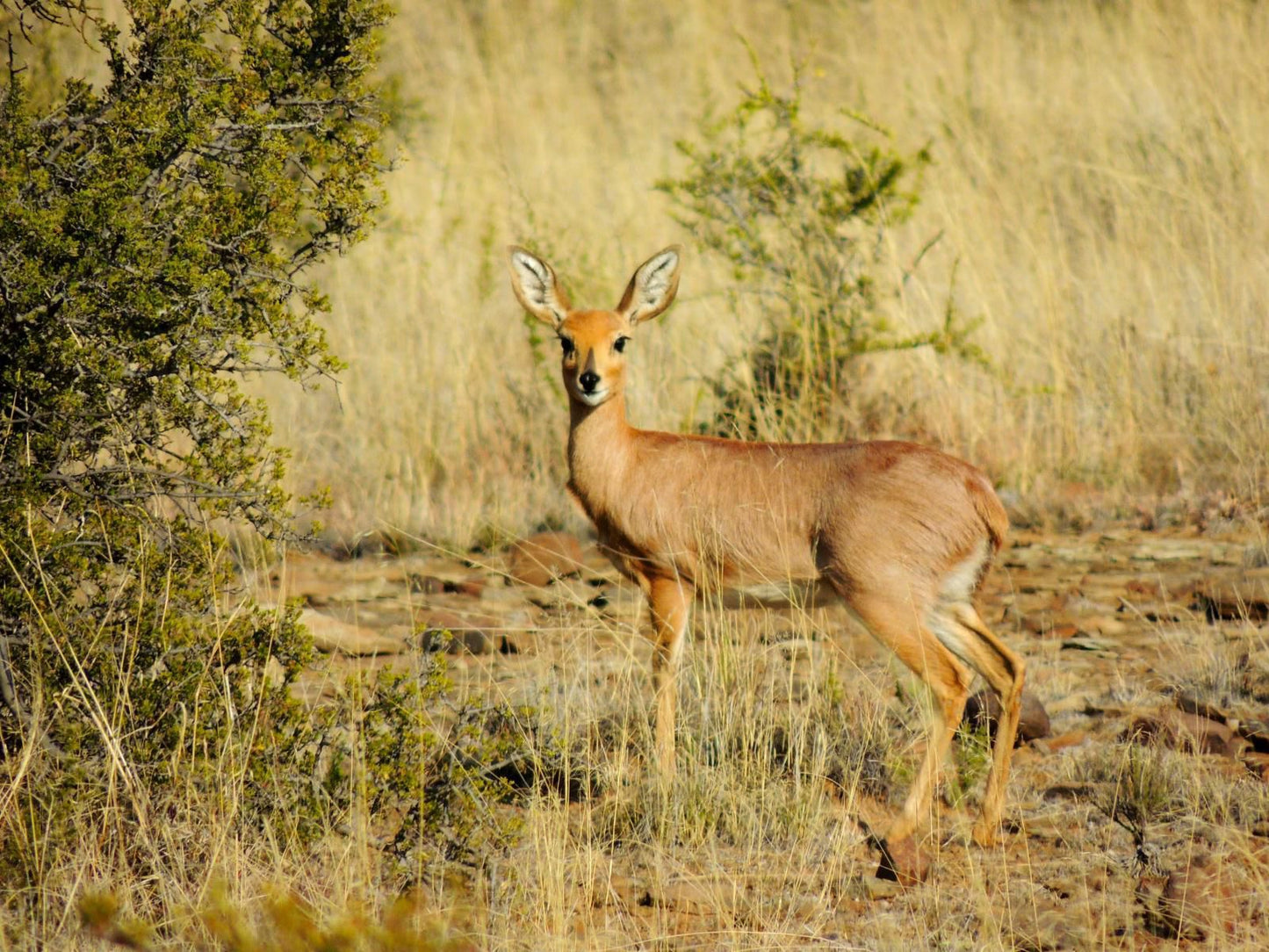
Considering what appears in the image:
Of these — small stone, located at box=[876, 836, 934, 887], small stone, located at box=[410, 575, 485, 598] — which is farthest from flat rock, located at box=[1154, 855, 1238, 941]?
small stone, located at box=[410, 575, 485, 598]

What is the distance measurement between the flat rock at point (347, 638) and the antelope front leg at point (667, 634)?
1.40 m

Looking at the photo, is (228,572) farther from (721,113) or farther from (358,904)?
(721,113)

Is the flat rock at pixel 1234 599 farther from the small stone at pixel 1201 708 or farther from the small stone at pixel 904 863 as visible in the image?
the small stone at pixel 904 863

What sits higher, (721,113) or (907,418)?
(721,113)

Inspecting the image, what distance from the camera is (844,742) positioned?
521 centimetres

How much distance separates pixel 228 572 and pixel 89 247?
116 centimetres

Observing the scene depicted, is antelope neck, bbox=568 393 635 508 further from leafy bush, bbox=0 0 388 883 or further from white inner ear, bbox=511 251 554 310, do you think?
leafy bush, bbox=0 0 388 883

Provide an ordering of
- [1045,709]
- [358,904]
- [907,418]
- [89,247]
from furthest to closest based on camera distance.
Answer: [907,418]
[1045,709]
[89,247]
[358,904]

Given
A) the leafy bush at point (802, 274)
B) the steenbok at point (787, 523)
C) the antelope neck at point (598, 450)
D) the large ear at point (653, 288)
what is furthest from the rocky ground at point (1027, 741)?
the leafy bush at point (802, 274)

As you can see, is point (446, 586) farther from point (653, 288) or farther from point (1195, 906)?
point (1195, 906)

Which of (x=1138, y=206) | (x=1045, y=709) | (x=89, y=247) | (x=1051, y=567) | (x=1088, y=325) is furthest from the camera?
(x=1138, y=206)

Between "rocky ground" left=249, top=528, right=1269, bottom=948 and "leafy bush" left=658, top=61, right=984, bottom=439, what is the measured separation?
141 centimetres

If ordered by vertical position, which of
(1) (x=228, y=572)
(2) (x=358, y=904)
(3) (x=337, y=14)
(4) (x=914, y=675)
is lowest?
(2) (x=358, y=904)

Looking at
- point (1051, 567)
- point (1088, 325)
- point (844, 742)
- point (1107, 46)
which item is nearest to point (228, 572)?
point (844, 742)
